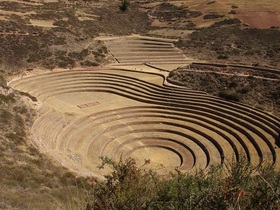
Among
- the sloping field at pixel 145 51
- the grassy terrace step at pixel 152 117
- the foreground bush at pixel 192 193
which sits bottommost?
the grassy terrace step at pixel 152 117

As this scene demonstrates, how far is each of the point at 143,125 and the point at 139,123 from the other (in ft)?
1.39


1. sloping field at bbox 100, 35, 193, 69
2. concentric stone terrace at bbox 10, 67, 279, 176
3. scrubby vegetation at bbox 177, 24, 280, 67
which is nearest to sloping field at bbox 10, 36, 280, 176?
concentric stone terrace at bbox 10, 67, 279, 176

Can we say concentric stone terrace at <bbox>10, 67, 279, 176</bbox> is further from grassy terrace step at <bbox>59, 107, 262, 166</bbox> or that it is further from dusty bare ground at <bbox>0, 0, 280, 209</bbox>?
dusty bare ground at <bbox>0, 0, 280, 209</bbox>

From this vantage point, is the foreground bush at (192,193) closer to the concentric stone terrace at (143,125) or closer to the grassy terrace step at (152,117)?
the concentric stone terrace at (143,125)

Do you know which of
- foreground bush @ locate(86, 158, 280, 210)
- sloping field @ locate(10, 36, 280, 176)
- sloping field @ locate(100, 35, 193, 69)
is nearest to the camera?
foreground bush @ locate(86, 158, 280, 210)

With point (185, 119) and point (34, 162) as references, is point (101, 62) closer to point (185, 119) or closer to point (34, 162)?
point (185, 119)

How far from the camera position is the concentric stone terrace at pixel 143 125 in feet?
75.0

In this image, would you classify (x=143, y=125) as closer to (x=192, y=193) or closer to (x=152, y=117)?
(x=152, y=117)

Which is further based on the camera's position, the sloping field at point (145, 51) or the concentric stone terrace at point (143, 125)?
the sloping field at point (145, 51)

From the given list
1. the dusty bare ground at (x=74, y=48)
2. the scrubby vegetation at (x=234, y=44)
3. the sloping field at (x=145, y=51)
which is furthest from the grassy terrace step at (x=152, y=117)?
the scrubby vegetation at (x=234, y=44)

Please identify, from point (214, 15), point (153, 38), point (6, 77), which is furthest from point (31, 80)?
point (214, 15)

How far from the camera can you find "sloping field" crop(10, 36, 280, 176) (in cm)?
2283

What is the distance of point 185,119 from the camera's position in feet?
92.7

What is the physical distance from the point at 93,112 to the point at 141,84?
801 cm
